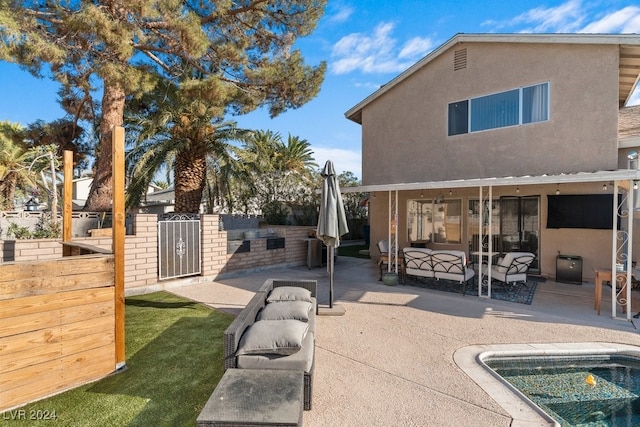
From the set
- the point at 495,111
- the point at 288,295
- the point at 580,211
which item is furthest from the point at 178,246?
the point at 580,211

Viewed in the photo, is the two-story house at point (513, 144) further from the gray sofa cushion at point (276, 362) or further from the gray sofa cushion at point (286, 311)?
the gray sofa cushion at point (276, 362)

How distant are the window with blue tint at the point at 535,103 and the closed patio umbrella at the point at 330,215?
7570 mm

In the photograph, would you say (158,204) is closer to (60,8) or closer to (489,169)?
(60,8)

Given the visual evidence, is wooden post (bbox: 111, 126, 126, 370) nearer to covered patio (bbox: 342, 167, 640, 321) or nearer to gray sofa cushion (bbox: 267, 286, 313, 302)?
gray sofa cushion (bbox: 267, 286, 313, 302)

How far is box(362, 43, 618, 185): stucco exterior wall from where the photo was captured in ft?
30.7

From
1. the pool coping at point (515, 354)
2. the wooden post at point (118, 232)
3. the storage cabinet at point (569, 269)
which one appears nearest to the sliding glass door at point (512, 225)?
the storage cabinet at point (569, 269)

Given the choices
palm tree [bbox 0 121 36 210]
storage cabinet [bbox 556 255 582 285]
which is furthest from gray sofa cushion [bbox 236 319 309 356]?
palm tree [bbox 0 121 36 210]

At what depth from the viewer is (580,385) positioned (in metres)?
4.31

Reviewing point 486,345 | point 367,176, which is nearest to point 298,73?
point 367,176

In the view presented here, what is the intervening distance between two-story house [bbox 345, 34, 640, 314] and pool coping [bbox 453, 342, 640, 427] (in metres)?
3.19

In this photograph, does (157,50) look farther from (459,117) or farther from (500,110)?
(500,110)

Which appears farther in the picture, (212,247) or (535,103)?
(535,103)

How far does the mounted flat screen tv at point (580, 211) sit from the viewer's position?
31.1 feet

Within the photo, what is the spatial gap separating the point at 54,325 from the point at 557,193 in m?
12.6
